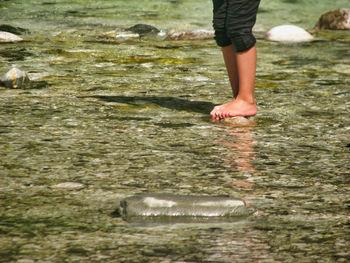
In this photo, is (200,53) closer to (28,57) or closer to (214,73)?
(214,73)

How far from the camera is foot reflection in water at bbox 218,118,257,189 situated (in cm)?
249

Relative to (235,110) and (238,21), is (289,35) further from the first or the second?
(235,110)

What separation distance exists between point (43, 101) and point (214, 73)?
5.07 feet

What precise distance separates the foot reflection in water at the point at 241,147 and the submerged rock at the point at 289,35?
A: 12.3ft

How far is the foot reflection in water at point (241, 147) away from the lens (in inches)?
98.1

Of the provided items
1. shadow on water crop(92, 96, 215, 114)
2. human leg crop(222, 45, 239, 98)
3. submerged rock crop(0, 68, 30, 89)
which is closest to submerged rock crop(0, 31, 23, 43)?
submerged rock crop(0, 68, 30, 89)

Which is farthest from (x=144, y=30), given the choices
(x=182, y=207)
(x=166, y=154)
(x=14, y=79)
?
(x=182, y=207)

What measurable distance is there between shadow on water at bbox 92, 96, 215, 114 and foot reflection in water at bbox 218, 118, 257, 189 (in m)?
0.34

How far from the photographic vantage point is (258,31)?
26.1ft

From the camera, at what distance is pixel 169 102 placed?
4.00 m

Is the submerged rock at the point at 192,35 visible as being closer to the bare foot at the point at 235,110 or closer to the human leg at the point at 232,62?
the human leg at the point at 232,62

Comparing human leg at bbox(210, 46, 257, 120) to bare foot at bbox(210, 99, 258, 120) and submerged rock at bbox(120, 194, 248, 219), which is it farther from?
submerged rock at bbox(120, 194, 248, 219)

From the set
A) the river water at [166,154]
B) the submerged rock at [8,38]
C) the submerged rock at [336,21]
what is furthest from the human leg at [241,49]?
the submerged rock at [336,21]

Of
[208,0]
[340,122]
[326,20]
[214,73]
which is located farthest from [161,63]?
[208,0]
